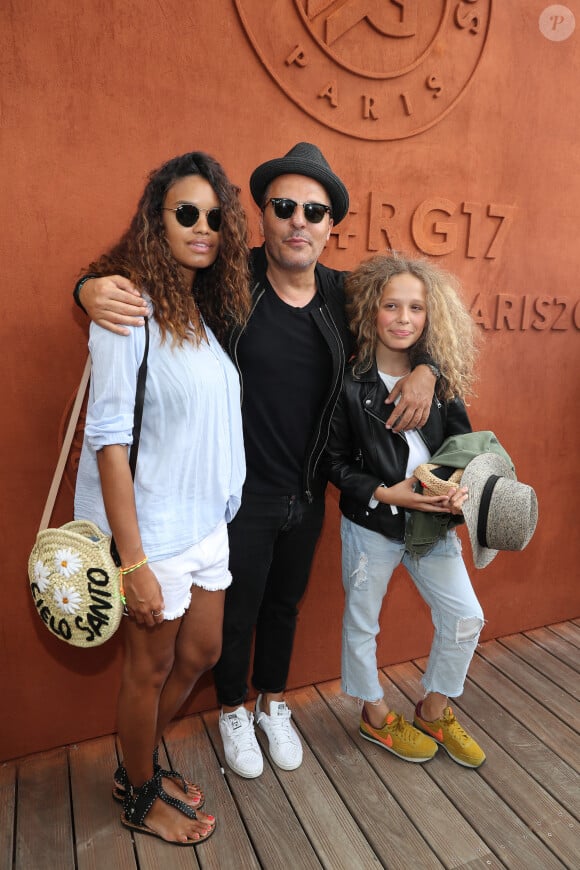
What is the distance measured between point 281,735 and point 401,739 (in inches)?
18.4

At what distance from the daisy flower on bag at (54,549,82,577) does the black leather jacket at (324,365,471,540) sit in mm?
931

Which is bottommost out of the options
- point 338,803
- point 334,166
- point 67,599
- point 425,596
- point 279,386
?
point 338,803

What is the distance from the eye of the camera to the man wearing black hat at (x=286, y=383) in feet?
6.63

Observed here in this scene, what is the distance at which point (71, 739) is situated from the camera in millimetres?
2486

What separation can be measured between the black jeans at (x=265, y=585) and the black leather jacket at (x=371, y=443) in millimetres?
182

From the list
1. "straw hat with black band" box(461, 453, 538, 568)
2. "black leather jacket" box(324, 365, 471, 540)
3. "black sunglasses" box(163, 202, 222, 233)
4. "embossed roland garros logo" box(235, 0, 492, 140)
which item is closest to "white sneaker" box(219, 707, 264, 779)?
"black leather jacket" box(324, 365, 471, 540)

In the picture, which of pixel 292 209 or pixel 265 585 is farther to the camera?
pixel 265 585

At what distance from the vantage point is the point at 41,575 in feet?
5.60

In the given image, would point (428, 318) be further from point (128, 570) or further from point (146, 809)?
point (146, 809)

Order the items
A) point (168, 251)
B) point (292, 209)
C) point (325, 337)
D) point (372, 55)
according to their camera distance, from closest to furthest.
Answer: point (168, 251)
point (292, 209)
point (325, 337)
point (372, 55)

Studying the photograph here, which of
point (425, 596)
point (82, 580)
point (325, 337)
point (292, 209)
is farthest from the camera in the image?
point (425, 596)

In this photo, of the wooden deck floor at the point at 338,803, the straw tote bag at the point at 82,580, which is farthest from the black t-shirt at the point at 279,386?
the wooden deck floor at the point at 338,803

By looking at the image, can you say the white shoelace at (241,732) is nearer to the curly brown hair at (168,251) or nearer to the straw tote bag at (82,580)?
the straw tote bag at (82,580)

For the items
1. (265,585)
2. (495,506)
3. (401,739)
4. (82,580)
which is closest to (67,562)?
(82,580)
